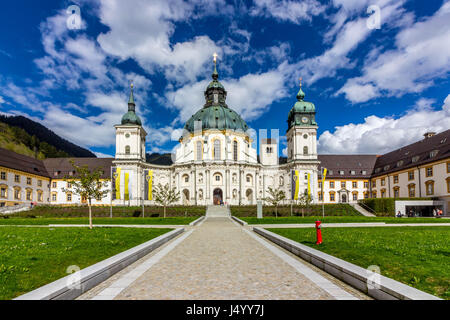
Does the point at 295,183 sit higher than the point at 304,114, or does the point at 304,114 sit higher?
the point at 304,114

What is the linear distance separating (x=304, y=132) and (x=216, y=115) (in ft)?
69.4

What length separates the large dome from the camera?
75562 mm

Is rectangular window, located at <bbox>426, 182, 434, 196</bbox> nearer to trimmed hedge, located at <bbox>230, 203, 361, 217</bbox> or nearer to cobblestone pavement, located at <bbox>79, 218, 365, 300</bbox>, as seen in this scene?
trimmed hedge, located at <bbox>230, 203, 361, 217</bbox>

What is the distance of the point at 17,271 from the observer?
778 centimetres

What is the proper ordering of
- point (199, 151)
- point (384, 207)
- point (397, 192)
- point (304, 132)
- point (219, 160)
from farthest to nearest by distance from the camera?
1. point (199, 151)
2. point (304, 132)
3. point (219, 160)
4. point (397, 192)
5. point (384, 207)

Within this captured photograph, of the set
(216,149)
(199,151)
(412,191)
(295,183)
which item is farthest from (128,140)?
(412,191)

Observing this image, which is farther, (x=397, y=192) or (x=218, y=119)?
(x=218, y=119)

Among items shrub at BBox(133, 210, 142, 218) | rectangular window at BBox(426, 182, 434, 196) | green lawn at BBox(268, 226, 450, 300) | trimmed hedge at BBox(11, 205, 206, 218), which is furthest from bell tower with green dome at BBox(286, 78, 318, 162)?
green lawn at BBox(268, 226, 450, 300)

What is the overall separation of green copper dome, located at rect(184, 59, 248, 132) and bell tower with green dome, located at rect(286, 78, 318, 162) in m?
13.1

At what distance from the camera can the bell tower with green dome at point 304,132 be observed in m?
74.1

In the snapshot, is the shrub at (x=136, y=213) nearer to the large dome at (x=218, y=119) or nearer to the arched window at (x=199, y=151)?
the arched window at (x=199, y=151)

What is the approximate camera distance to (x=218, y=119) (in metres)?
76.1

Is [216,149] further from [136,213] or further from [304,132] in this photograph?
[136,213]
